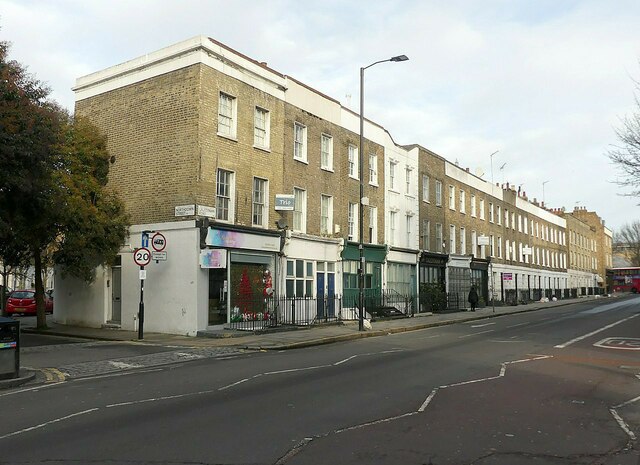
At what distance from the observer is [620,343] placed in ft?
56.6

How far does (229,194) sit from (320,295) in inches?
292

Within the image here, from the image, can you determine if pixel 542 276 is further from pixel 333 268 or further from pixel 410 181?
pixel 333 268

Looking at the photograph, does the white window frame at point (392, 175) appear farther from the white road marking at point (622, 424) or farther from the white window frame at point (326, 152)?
the white road marking at point (622, 424)

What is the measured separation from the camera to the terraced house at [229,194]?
20.4 meters

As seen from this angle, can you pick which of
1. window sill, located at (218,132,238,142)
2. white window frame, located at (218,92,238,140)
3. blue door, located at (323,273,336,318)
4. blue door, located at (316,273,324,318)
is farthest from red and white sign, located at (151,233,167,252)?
blue door, located at (323,273,336,318)

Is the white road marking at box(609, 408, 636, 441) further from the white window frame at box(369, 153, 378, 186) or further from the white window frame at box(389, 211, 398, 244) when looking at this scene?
the white window frame at box(389, 211, 398, 244)

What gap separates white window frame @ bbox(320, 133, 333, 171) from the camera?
27.1 m

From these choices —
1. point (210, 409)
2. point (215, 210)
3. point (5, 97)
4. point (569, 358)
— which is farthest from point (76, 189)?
point (569, 358)

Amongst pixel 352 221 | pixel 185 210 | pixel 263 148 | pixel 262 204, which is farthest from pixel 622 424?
pixel 352 221

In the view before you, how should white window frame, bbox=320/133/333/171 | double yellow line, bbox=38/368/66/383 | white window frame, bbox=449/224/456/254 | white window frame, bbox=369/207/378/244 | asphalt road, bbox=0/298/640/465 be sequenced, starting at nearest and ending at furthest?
asphalt road, bbox=0/298/640/465
double yellow line, bbox=38/368/66/383
white window frame, bbox=320/133/333/171
white window frame, bbox=369/207/378/244
white window frame, bbox=449/224/456/254

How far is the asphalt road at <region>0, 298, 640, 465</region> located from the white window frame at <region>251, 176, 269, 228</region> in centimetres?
1010

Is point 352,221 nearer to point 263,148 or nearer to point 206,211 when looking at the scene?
point 263,148

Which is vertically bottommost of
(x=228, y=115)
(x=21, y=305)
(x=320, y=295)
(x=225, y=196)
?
(x=21, y=305)

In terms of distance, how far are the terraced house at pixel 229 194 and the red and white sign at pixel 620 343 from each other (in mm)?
9663
